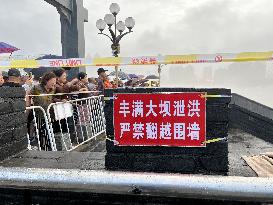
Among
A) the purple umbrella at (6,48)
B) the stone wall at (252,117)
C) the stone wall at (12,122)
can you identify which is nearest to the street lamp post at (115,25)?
the purple umbrella at (6,48)

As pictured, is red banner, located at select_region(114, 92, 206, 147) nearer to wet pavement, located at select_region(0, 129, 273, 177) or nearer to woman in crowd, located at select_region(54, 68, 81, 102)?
wet pavement, located at select_region(0, 129, 273, 177)

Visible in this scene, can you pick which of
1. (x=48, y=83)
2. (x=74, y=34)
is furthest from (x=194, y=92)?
(x=74, y=34)

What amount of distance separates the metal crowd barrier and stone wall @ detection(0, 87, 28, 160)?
193 centimetres

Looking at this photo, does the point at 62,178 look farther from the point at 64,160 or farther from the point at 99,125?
the point at 99,125

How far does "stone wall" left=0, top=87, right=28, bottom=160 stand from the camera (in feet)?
10.0

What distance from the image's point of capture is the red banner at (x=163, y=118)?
2572 mm

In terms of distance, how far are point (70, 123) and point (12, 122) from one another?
447 cm

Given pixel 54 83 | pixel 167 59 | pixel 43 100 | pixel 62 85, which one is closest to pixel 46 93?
pixel 54 83

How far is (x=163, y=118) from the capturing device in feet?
8.55

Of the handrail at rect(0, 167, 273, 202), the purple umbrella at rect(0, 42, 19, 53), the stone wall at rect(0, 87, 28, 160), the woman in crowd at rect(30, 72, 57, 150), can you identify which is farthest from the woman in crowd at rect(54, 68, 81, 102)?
the purple umbrella at rect(0, 42, 19, 53)

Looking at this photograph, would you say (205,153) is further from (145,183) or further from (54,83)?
(54,83)

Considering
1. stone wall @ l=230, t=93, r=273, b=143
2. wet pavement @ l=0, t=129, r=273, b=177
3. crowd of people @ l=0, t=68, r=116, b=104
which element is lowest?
stone wall @ l=230, t=93, r=273, b=143

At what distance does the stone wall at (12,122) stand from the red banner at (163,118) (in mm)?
1120

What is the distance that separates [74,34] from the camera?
2778 cm
